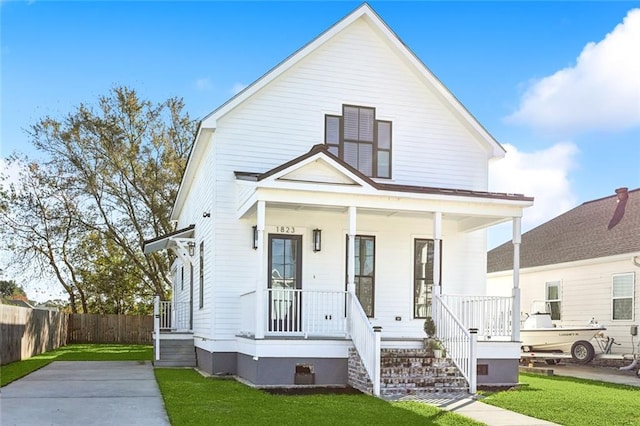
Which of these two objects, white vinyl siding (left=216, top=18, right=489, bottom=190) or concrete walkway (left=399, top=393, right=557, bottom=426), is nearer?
concrete walkway (left=399, top=393, right=557, bottom=426)

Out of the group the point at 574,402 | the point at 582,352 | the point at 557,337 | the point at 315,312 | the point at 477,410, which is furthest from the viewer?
the point at 557,337

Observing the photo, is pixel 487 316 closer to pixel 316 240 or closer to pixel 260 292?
pixel 316 240

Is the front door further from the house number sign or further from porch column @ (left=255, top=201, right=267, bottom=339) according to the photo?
porch column @ (left=255, top=201, right=267, bottom=339)

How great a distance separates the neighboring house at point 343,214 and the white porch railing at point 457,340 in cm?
4

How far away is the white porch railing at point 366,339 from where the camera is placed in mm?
11469

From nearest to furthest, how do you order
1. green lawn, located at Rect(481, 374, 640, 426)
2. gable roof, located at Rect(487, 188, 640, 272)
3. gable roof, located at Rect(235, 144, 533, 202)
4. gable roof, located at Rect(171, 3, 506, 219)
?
green lawn, located at Rect(481, 374, 640, 426)
gable roof, located at Rect(235, 144, 533, 202)
gable roof, located at Rect(171, 3, 506, 219)
gable roof, located at Rect(487, 188, 640, 272)

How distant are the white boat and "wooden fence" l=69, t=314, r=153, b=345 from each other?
18139mm

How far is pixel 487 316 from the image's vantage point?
1511 centimetres

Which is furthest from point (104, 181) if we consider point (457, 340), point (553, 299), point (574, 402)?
point (574, 402)

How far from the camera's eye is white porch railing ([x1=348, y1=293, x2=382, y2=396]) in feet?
37.6

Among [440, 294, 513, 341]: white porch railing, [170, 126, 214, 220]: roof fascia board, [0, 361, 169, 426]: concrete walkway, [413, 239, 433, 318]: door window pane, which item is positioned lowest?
[0, 361, 169, 426]: concrete walkway

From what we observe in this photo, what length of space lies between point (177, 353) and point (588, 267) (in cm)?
1266

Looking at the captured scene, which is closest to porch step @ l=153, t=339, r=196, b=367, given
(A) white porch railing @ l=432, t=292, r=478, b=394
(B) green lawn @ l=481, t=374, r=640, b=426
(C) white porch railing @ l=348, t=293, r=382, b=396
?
(C) white porch railing @ l=348, t=293, r=382, b=396

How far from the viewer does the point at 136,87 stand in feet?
105
